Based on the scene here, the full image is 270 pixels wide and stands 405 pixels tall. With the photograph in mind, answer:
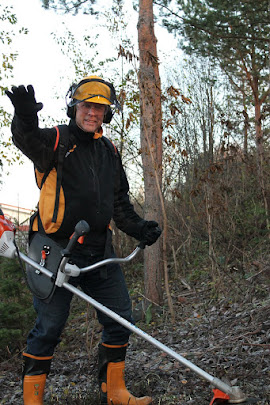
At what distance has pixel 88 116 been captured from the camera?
332 cm

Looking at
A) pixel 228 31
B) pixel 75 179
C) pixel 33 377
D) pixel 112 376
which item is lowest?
pixel 112 376

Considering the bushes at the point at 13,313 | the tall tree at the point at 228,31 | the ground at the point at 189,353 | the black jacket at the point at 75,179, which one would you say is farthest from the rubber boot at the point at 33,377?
the tall tree at the point at 228,31

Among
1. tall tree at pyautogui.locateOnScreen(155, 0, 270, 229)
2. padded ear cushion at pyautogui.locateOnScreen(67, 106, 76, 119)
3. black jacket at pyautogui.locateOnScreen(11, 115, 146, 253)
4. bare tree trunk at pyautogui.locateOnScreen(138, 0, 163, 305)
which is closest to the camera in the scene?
black jacket at pyautogui.locateOnScreen(11, 115, 146, 253)

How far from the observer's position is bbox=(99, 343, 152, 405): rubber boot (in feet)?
11.6

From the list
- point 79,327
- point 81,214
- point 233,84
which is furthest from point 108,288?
point 233,84

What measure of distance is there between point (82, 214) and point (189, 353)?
2179 millimetres

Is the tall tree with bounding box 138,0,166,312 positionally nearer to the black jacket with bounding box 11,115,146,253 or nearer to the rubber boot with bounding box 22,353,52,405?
the black jacket with bounding box 11,115,146,253

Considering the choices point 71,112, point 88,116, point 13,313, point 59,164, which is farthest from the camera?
point 13,313

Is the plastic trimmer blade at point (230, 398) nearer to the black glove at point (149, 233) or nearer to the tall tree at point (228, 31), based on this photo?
the black glove at point (149, 233)

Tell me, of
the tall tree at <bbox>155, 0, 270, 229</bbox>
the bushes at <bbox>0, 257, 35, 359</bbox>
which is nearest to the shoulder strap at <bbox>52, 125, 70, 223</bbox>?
the bushes at <bbox>0, 257, 35, 359</bbox>

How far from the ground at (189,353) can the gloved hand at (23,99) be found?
87.9 inches

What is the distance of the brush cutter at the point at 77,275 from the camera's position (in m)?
2.82

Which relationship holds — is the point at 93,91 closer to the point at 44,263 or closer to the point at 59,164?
the point at 59,164

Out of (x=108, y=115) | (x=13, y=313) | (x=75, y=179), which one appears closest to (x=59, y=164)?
(x=75, y=179)
